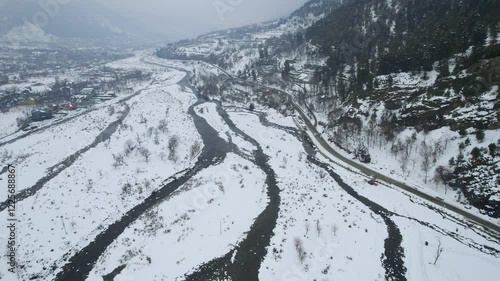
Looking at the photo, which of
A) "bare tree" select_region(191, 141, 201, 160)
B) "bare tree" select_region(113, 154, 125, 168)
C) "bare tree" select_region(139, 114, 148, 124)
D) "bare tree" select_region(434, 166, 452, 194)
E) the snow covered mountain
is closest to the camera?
"bare tree" select_region(434, 166, 452, 194)

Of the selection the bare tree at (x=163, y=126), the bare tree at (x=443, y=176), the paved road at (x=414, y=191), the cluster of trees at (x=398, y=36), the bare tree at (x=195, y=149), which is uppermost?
the cluster of trees at (x=398, y=36)

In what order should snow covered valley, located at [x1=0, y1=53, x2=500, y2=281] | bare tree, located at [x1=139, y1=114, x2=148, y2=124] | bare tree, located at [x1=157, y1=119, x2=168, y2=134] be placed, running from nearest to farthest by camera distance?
snow covered valley, located at [x1=0, y1=53, x2=500, y2=281], bare tree, located at [x1=157, y1=119, x2=168, y2=134], bare tree, located at [x1=139, y1=114, x2=148, y2=124]

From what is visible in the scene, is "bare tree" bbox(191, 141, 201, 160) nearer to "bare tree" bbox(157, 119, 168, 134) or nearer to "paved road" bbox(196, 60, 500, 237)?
"bare tree" bbox(157, 119, 168, 134)

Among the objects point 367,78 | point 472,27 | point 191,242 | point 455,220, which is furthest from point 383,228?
point 472,27

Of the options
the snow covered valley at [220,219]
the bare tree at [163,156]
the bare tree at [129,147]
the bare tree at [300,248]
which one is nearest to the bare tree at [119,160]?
the snow covered valley at [220,219]

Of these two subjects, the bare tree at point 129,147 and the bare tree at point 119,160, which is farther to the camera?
the bare tree at point 129,147

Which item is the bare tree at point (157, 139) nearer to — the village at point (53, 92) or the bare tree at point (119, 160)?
the bare tree at point (119, 160)

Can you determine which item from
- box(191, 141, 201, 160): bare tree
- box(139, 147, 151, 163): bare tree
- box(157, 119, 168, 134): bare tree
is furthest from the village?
box(191, 141, 201, 160): bare tree

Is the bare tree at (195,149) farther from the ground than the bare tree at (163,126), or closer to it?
closer to it

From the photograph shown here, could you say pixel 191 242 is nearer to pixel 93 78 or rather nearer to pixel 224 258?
pixel 224 258
